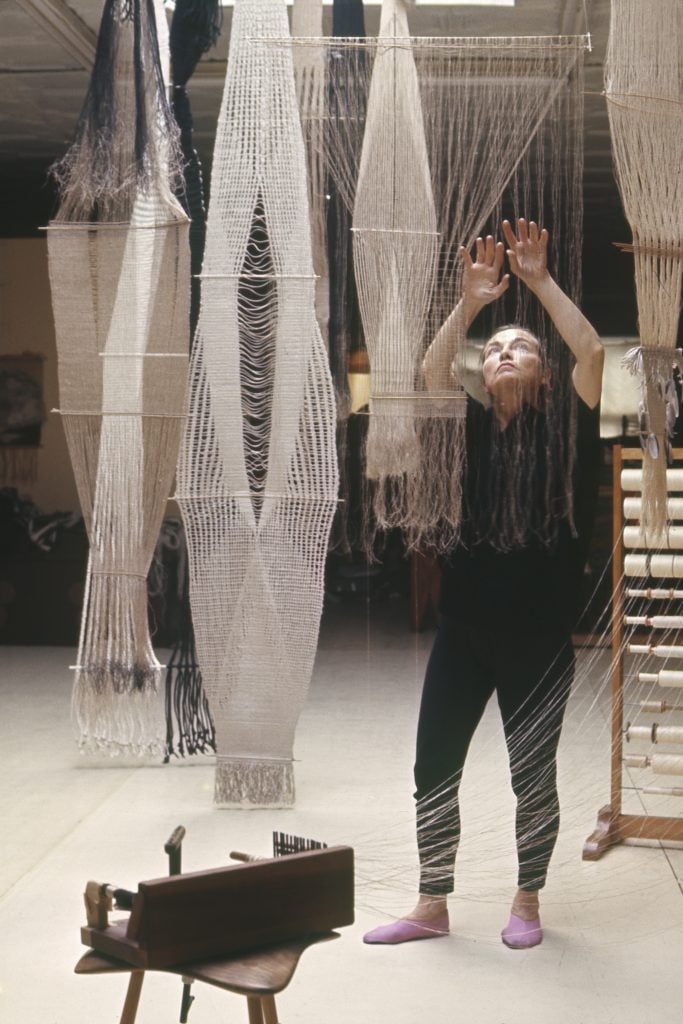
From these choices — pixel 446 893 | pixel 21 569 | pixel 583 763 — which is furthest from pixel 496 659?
pixel 21 569

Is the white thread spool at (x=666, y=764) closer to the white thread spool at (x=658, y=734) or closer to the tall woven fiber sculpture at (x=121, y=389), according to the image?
the white thread spool at (x=658, y=734)

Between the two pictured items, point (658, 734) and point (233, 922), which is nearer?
point (233, 922)

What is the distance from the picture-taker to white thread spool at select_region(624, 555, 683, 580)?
10.7ft

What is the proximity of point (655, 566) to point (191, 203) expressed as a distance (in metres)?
1.61

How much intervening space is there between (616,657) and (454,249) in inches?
55.3

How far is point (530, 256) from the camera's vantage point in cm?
261

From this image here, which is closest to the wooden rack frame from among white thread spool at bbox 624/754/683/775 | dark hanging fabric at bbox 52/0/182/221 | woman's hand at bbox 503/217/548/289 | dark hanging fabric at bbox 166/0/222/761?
white thread spool at bbox 624/754/683/775

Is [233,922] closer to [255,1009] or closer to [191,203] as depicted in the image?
[255,1009]

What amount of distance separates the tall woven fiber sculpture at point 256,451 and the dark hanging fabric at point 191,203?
100mm

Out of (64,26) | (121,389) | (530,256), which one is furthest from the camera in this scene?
(64,26)

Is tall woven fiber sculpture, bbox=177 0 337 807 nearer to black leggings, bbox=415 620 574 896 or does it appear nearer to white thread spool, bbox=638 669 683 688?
black leggings, bbox=415 620 574 896

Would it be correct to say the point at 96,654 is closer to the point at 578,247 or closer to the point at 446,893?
the point at 446,893

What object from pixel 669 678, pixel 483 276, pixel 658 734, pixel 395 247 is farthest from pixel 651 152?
pixel 658 734

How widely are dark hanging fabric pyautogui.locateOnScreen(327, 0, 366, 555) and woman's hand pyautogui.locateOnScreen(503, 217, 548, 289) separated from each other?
519mm
